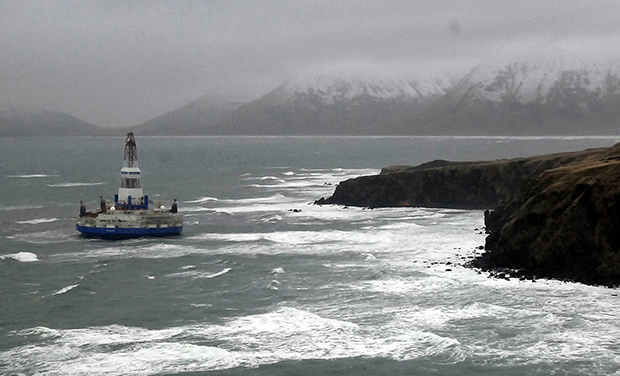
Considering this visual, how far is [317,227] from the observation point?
94750 mm

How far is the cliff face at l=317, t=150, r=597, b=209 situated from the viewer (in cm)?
11106

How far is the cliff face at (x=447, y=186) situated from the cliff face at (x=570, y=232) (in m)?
42.2

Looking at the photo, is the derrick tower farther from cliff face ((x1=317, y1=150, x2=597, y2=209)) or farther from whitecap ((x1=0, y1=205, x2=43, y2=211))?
cliff face ((x1=317, y1=150, x2=597, y2=209))

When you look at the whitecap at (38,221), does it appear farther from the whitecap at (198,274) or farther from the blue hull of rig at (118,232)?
the whitecap at (198,274)

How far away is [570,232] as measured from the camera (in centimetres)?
6122

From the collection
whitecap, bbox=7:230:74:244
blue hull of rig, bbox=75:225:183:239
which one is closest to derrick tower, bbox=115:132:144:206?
blue hull of rig, bbox=75:225:183:239

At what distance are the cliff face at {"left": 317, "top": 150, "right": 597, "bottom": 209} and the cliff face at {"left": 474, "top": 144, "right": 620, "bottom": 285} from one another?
42.2 m

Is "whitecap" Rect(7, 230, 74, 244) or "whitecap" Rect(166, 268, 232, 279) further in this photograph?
"whitecap" Rect(7, 230, 74, 244)

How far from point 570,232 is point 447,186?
178 feet

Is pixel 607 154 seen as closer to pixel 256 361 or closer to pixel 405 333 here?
pixel 405 333

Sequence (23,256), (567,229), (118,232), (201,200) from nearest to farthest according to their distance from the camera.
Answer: (567,229) < (23,256) < (118,232) < (201,200)

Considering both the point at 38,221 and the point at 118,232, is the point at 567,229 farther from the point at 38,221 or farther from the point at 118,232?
the point at 38,221

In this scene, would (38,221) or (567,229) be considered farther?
(38,221)

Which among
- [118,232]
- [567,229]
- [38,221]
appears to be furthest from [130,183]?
[567,229]
